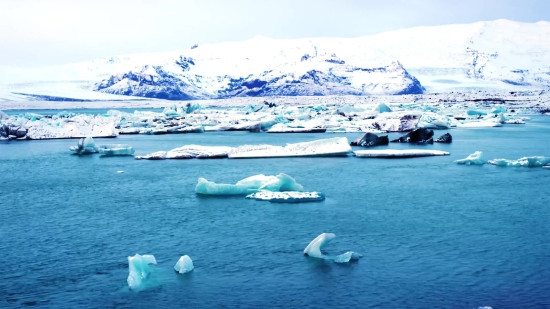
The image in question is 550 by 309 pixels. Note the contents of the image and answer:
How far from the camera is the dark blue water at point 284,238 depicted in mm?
5812

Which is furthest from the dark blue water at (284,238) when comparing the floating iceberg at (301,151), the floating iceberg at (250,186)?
the floating iceberg at (301,151)

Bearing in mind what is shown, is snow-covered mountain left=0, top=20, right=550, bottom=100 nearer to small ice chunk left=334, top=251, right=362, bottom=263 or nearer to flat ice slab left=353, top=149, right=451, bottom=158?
flat ice slab left=353, top=149, right=451, bottom=158

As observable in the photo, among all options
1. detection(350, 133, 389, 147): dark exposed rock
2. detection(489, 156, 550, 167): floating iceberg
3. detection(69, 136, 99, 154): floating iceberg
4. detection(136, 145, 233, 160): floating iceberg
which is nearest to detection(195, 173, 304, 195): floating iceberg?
detection(136, 145, 233, 160): floating iceberg

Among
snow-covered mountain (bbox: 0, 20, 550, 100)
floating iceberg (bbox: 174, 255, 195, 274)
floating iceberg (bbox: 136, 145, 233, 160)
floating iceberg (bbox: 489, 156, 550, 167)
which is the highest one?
snow-covered mountain (bbox: 0, 20, 550, 100)

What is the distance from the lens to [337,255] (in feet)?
22.7

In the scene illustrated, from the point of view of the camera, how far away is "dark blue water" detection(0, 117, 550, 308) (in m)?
Answer: 5.81

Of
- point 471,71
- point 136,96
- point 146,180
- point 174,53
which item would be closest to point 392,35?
point 471,71

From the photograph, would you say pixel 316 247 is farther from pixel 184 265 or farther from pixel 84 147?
pixel 84 147

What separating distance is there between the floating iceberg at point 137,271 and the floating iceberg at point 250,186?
399 centimetres

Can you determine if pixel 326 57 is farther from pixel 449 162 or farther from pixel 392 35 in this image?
pixel 449 162

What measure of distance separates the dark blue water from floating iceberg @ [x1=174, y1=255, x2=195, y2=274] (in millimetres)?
88

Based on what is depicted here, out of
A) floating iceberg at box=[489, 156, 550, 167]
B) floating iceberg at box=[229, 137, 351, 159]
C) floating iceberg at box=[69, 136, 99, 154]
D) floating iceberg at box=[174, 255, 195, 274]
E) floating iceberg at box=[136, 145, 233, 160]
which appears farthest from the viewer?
floating iceberg at box=[69, 136, 99, 154]

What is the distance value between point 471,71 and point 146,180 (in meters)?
87.2

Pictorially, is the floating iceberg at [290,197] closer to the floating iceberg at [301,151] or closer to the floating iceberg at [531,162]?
the floating iceberg at [301,151]
